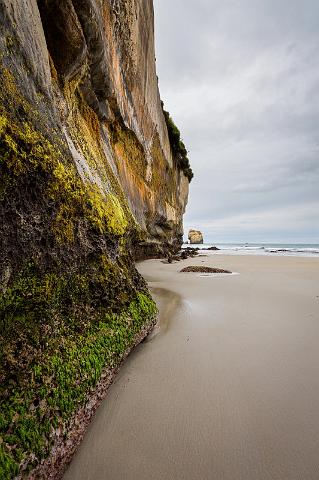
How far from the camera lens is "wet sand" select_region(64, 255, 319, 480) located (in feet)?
4.53

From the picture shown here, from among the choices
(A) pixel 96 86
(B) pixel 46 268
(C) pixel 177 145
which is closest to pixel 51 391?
(B) pixel 46 268

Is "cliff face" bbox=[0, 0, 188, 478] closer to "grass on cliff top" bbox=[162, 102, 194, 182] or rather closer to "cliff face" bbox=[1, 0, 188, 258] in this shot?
"cliff face" bbox=[1, 0, 188, 258]

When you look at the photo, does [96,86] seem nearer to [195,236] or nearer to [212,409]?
[212,409]

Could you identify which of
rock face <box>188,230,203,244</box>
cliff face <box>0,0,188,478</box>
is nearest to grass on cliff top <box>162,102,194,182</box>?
cliff face <box>0,0,188,478</box>

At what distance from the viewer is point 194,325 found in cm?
329

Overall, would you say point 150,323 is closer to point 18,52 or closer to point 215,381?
point 215,381

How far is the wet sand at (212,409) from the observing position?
4.53 feet

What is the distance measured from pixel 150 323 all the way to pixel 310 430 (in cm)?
165

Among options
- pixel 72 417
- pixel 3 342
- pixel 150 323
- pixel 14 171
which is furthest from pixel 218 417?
pixel 14 171

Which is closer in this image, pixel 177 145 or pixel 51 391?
pixel 51 391

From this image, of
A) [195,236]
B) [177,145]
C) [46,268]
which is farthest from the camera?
[195,236]

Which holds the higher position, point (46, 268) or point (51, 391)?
point (46, 268)

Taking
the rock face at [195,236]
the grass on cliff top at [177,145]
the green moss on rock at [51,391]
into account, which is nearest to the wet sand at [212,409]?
the green moss on rock at [51,391]

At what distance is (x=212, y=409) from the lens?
1.79 metres
